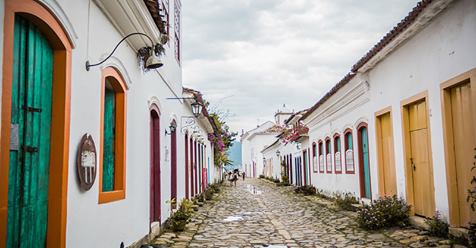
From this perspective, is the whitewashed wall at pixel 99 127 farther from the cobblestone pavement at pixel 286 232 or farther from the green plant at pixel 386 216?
the green plant at pixel 386 216

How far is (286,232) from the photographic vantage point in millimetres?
9672

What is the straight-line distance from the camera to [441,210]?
7660 millimetres

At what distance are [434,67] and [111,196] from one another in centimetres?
581

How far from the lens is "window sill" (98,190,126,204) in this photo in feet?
17.8

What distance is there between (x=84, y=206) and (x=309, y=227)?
668 cm

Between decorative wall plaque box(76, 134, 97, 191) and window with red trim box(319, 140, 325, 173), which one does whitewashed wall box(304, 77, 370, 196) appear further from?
decorative wall plaque box(76, 134, 97, 191)

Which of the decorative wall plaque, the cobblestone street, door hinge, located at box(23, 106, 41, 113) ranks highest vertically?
door hinge, located at box(23, 106, 41, 113)

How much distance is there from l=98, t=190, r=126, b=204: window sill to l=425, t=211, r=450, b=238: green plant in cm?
523

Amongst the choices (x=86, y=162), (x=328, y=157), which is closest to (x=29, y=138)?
(x=86, y=162)

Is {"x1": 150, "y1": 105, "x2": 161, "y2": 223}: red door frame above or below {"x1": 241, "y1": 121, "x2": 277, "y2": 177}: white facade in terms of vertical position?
below

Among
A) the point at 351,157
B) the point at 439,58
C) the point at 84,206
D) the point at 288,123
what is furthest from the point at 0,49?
the point at 288,123

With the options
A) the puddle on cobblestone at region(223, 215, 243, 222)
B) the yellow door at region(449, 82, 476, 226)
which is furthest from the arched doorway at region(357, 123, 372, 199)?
the yellow door at region(449, 82, 476, 226)

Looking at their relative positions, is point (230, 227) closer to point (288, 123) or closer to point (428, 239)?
point (428, 239)

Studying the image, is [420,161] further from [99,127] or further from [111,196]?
[99,127]
